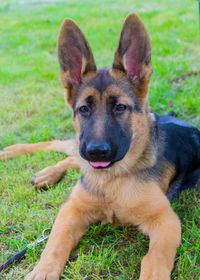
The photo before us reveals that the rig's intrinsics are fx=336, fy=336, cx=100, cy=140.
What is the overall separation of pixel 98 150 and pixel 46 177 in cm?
160

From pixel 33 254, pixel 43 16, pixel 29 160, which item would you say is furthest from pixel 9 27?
pixel 33 254

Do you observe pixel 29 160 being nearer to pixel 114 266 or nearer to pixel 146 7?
pixel 114 266

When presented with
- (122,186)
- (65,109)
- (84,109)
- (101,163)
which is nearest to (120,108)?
(84,109)

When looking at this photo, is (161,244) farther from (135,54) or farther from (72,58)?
(72,58)

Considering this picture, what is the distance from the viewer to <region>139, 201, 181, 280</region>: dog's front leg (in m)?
2.53

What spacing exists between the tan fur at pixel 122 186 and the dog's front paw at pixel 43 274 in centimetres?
12

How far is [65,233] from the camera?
9.84 ft

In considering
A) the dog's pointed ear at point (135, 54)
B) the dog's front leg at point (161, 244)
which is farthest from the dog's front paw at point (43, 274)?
the dog's pointed ear at point (135, 54)

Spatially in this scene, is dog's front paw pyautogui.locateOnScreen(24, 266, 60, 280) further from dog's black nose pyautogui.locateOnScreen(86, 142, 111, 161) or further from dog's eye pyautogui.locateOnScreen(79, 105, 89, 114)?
dog's eye pyautogui.locateOnScreen(79, 105, 89, 114)

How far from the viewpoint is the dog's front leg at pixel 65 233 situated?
2684 millimetres

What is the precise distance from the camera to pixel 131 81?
3322 mm

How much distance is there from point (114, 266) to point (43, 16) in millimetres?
11371

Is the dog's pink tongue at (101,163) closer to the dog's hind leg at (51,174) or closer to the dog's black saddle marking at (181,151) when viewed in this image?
the dog's black saddle marking at (181,151)

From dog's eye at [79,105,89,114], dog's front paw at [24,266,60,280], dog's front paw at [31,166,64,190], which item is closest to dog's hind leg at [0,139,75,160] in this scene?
dog's front paw at [31,166,64,190]
